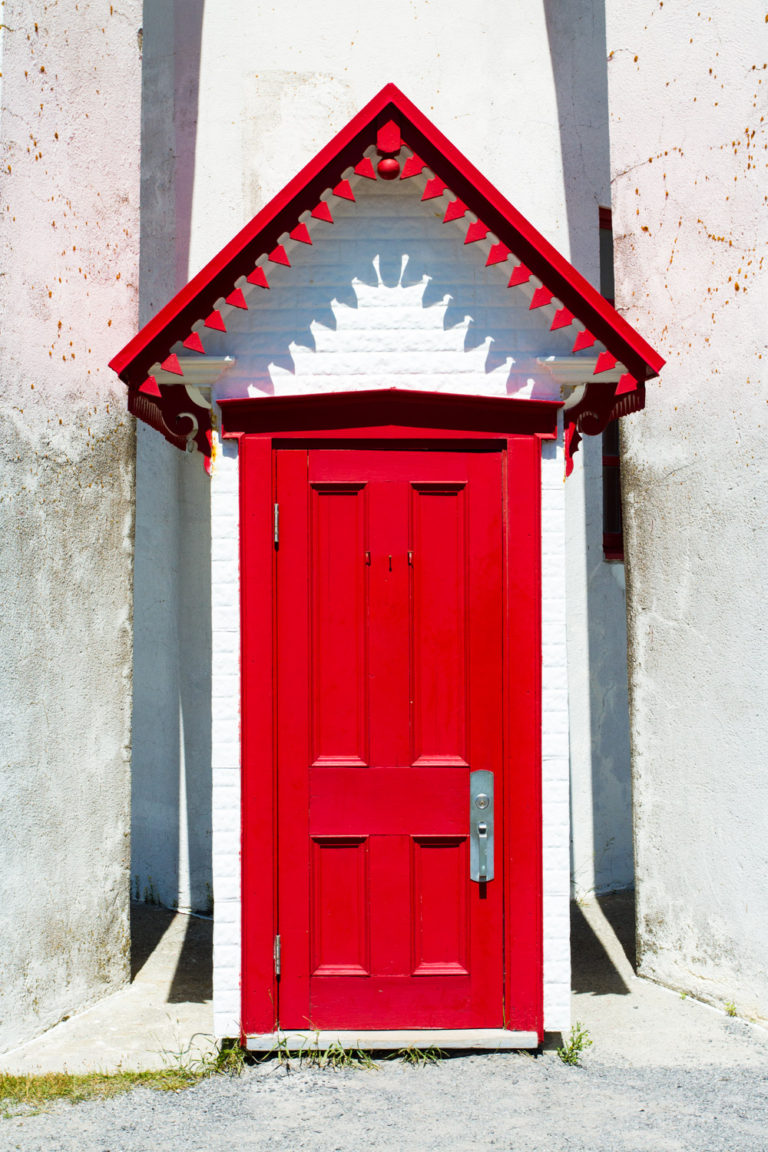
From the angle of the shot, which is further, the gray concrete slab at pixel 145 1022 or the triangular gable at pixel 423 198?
the gray concrete slab at pixel 145 1022

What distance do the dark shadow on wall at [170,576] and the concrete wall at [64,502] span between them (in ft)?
3.78

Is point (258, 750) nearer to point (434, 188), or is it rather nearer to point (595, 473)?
point (434, 188)

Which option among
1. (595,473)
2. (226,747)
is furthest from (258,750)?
(595,473)

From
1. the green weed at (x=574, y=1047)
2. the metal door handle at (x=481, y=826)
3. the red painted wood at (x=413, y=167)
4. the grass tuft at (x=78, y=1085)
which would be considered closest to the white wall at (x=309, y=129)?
the green weed at (x=574, y=1047)

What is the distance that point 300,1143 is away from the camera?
4.10 metres

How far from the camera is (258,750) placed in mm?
4789

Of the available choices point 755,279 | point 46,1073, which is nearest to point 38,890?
point 46,1073

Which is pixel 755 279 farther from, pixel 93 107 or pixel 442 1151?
pixel 442 1151

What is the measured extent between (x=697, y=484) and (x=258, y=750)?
8.95 feet

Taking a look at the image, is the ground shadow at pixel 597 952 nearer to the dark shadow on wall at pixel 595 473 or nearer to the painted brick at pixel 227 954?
the dark shadow on wall at pixel 595 473

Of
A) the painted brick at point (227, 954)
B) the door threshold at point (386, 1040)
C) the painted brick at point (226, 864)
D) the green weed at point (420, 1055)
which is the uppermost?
the painted brick at point (226, 864)

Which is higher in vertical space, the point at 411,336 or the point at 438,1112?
the point at 411,336

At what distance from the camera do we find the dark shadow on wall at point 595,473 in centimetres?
730

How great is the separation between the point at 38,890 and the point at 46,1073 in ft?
2.80
